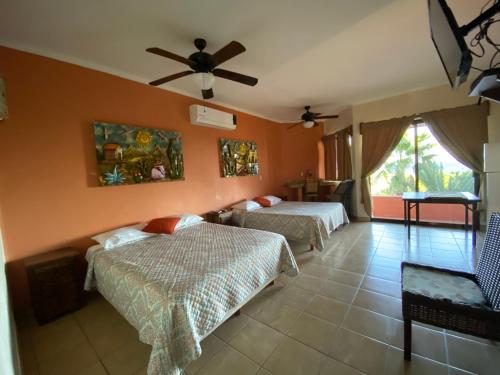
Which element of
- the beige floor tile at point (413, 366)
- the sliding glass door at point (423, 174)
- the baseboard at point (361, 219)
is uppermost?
the sliding glass door at point (423, 174)

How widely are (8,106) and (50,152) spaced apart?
50cm

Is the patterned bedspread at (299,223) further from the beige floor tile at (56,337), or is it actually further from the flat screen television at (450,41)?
the beige floor tile at (56,337)

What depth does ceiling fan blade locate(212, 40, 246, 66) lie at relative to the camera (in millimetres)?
1645

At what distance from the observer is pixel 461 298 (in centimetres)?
133

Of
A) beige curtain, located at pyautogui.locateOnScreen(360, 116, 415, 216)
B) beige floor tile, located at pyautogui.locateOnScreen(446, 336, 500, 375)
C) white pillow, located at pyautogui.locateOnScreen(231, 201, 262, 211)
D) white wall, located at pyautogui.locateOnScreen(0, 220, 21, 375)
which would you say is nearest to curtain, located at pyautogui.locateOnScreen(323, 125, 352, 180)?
beige curtain, located at pyautogui.locateOnScreen(360, 116, 415, 216)

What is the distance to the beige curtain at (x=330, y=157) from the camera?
5297mm

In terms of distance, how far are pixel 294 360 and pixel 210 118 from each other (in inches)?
133

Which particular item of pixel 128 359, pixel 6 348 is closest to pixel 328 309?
pixel 128 359

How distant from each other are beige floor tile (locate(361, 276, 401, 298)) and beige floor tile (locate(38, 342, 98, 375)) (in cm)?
253

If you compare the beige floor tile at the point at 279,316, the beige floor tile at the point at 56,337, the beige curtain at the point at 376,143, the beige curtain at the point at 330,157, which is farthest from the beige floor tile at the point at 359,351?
the beige curtain at the point at 330,157

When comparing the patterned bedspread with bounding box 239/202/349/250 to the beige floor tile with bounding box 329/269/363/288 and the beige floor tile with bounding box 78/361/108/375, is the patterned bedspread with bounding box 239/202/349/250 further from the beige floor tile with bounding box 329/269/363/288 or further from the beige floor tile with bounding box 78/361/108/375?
the beige floor tile with bounding box 78/361/108/375

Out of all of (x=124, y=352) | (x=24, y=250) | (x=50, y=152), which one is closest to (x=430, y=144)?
(x=124, y=352)

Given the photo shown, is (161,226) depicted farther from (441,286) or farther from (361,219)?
(361,219)

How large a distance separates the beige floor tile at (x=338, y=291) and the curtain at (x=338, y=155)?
10.7 feet
